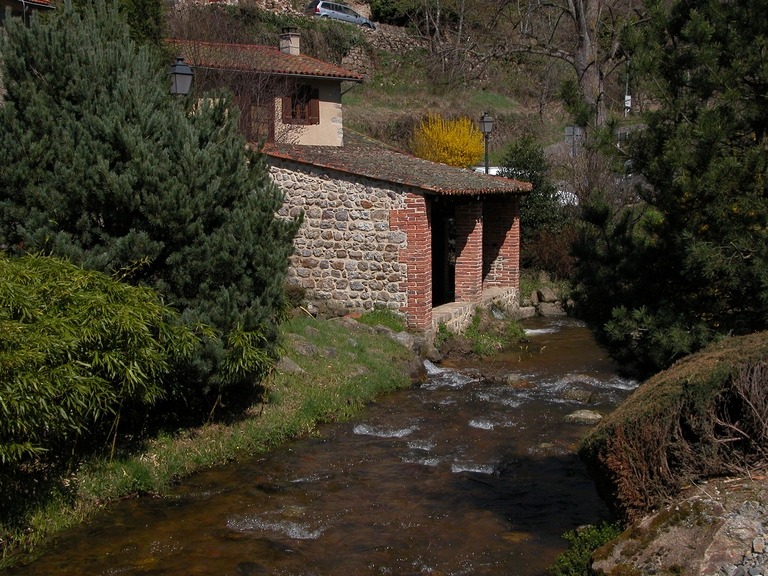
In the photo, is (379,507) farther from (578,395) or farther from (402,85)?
(402,85)

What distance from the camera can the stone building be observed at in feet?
50.5

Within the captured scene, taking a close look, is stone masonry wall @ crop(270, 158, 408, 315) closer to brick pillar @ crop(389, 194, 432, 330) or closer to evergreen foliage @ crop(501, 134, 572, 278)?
brick pillar @ crop(389, 194, 432, 330)

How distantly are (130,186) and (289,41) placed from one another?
17.1m

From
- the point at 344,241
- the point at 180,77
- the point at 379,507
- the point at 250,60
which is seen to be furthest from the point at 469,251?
the point at 379,507

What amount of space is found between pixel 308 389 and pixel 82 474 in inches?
163

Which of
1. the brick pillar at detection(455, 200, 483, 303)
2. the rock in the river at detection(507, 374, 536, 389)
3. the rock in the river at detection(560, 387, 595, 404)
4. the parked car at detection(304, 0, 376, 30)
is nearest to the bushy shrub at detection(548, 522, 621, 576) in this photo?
the rock in the river at detection(560, 387, 595, 404)

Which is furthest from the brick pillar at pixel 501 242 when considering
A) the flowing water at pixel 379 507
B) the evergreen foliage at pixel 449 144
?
the evergreen foliage at pixel 449 144

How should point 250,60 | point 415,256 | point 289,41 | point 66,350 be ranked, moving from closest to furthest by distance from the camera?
point 66,350 < point 415,256 < point 250,60 < point 289,41

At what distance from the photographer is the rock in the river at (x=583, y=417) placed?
11.1 m

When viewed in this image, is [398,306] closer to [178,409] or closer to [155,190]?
[178,409]

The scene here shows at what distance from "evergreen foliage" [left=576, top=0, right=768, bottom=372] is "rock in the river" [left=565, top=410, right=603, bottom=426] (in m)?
4.07

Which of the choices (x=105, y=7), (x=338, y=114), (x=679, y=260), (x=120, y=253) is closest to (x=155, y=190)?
(x=120, y=253)

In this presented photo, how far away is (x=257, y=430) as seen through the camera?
391 inches

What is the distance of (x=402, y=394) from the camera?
12.9m
